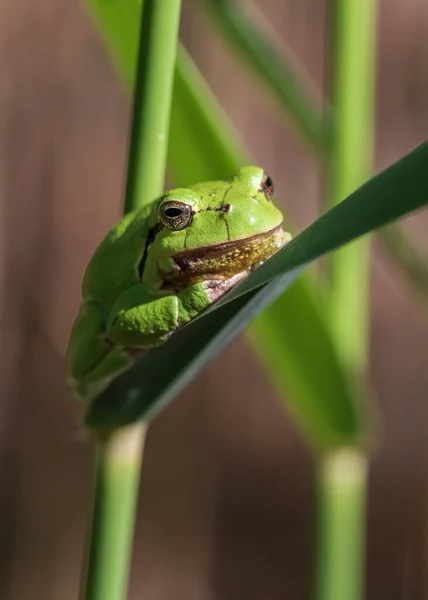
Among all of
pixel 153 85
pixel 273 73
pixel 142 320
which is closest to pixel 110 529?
pixel 142 320

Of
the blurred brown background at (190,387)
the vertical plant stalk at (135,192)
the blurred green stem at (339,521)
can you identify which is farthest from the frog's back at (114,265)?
the blurred brown background at (190,387)

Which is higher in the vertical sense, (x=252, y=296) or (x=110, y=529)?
(x=252, y=296)

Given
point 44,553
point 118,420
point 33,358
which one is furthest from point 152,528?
point 118,420

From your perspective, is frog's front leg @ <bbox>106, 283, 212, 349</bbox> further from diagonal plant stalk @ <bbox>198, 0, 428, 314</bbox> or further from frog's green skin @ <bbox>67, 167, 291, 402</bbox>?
diagonal plant stalk @ <bbox>198, 0, 428, 314</bbox>

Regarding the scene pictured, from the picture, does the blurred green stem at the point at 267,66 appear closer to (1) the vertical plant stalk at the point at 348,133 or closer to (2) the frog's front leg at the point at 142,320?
(1) the vertical plant stalk at the point at 348,133

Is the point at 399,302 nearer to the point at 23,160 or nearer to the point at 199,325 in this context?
the point at 23,160

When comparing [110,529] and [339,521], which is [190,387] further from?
[110,529]

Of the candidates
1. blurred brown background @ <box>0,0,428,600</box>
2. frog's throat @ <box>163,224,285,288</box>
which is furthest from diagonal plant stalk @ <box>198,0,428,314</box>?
blurred brown background @ <box>0,0,428,600</box>
